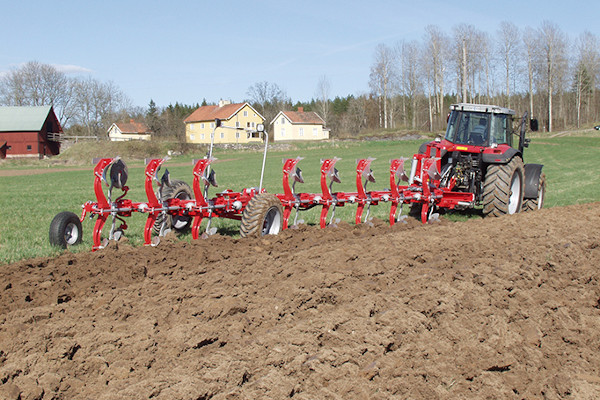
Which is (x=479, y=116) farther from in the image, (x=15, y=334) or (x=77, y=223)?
(x=15, y=334)

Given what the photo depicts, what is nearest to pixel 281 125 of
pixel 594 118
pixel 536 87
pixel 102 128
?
pixel 102 128

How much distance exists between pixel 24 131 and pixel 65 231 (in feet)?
174

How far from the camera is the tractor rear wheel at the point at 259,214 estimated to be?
7.89 metres

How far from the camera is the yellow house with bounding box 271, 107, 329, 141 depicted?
82.5 m

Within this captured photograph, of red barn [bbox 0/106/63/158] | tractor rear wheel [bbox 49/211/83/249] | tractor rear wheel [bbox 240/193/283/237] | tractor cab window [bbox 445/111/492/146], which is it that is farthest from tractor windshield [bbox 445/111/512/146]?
red barn [bbox 0/106/63/158]

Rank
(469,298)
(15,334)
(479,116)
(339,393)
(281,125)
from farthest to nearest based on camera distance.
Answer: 1. (281,125)
2. (479,116)
3. (469,298)
4. (15,334)
5. (339,393)

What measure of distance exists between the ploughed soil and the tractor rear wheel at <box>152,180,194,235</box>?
7.16ft

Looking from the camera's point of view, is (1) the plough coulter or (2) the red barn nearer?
(1) the plough coulter

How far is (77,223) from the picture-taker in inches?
316

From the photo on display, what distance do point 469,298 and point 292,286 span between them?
1.53 metres

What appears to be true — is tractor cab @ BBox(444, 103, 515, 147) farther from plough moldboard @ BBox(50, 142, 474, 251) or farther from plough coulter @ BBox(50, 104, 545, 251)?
plough moldboard @ BBox(50, 142, 474, 251)

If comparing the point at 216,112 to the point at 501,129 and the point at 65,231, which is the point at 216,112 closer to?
the point at 501,129

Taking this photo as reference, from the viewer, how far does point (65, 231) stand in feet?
25.5

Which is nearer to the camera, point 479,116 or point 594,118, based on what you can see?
point 479,116
